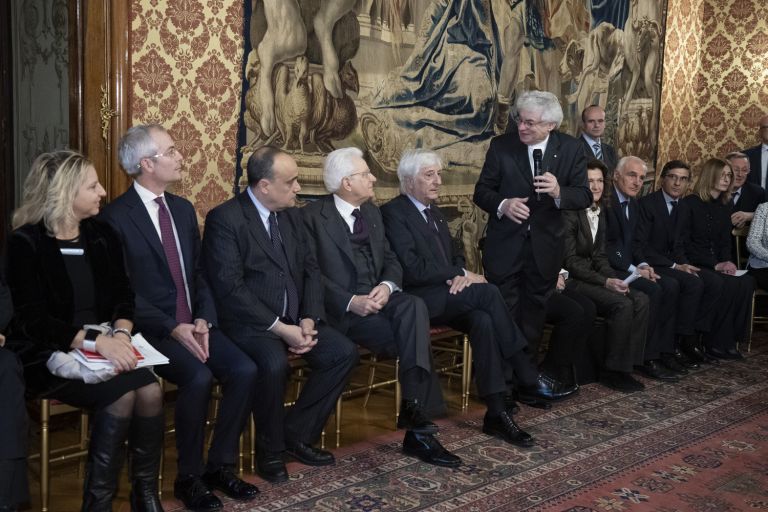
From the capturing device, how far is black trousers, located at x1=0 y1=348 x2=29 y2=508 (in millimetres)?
3525

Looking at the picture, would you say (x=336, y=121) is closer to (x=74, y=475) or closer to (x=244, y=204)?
(x=244, y=204)

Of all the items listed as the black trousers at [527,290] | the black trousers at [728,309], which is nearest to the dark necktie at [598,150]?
the black trousers at [728,309]

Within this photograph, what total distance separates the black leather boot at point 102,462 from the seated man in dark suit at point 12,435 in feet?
0.87

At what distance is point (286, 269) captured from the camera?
4.91 m

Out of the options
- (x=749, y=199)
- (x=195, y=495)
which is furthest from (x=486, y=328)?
(x=749, y=199)

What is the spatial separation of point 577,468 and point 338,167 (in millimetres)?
2151

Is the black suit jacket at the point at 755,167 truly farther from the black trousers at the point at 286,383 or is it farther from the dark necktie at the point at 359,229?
the black trousers at the point at 286,383

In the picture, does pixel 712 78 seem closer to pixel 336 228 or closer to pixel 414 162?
pixel 414 162

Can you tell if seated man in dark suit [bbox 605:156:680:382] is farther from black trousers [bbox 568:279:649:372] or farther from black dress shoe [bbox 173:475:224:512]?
black dress shoe [bbox 173:475:224:512]

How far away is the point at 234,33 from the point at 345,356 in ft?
7.49

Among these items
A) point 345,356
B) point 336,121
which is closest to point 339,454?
point 345,356

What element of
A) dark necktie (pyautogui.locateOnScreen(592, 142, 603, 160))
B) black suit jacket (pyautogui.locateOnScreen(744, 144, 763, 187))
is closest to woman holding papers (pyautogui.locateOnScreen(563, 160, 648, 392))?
dark necktie (pyautogui.locateOnScreen(592, 142, 603, 160))

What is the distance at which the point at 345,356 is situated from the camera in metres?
4.84

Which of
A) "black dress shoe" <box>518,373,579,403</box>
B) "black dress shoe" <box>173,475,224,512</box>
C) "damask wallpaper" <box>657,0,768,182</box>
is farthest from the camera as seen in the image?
"damask wallpaper" <box>657,0,768,182</box>
